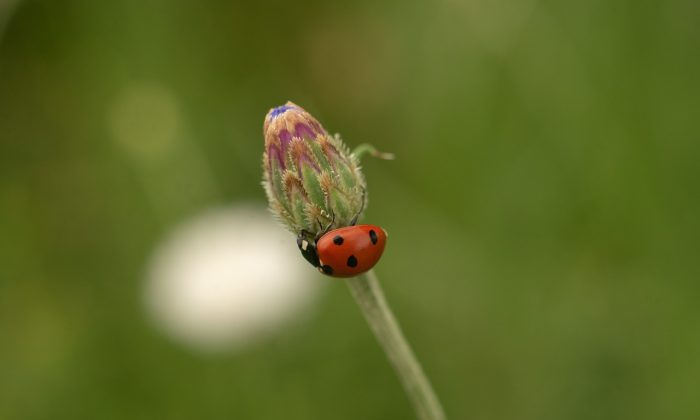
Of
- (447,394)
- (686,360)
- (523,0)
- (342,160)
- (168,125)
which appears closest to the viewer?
(342,160)

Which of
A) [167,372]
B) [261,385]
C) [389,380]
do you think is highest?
[167,372]

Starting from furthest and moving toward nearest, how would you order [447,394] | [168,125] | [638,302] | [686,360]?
[168,125]
[447,394]
[638,302]
[686,360]

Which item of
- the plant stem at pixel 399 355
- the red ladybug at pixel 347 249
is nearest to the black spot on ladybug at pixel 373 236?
the red ladybug at pixel 347 249

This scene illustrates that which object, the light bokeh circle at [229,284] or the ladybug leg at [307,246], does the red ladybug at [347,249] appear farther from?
the light bokeh circle at [229,284]

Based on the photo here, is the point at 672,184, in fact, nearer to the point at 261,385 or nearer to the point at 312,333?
the point at 312,333


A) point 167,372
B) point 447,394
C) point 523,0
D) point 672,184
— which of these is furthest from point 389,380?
point 523,0

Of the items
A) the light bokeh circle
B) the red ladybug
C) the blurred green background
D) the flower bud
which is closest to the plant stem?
the red ladybug
